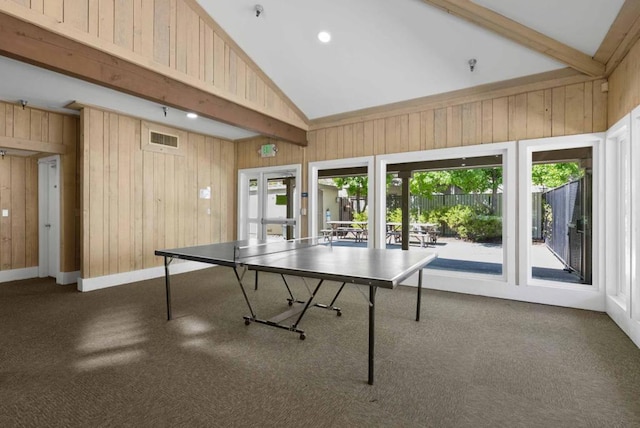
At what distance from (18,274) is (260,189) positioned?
4.35 meters

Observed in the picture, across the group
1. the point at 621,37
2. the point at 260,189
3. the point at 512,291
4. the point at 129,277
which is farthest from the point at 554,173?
the point at 129,277

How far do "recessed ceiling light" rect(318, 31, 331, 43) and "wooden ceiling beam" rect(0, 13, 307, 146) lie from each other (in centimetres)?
137

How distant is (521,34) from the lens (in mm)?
3123

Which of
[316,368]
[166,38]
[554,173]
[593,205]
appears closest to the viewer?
[316,368]

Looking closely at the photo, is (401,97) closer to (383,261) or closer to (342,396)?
(383,261)

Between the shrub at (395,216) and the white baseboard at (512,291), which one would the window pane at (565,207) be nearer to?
the white baseboard at (512,291)

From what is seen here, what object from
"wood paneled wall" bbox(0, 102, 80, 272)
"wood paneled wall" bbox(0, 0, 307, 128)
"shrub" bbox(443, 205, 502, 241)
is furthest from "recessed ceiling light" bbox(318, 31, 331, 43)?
"wood paneled wall" bbox(0, 102, 80, 272)

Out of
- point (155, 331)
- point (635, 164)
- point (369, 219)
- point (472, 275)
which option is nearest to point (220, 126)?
point (369, 219)

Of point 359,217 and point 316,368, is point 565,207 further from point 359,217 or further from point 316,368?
point 316,368

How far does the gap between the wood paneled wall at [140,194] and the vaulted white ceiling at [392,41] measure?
2.50 m

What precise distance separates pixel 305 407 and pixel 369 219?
11.9 ft

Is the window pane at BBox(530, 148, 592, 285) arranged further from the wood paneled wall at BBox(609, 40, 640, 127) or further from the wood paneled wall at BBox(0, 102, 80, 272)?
the wood paneled wall at BBox(0, 102, 80, 272)

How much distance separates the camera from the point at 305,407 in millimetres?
1963

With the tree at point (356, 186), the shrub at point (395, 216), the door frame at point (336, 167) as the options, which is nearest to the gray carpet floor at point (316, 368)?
the door frame at point (336, 167)
